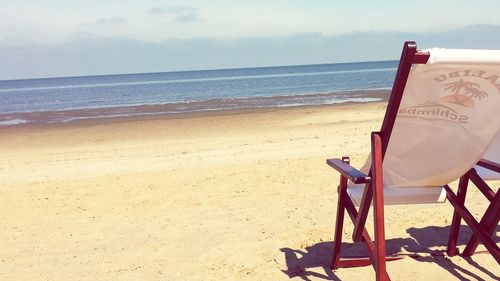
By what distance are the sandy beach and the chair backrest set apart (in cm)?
83

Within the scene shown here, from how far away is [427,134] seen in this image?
2.83 metres

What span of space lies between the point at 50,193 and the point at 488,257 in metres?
4.95

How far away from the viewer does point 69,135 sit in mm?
15367

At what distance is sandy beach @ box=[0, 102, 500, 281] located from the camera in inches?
144

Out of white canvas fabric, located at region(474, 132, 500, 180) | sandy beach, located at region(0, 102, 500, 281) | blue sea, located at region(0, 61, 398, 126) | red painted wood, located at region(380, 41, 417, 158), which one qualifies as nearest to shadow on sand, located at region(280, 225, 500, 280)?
sandy beach, located at region(0, 102, 500, 281)

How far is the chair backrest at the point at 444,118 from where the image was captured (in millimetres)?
2453

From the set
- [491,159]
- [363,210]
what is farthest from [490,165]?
[363,210]

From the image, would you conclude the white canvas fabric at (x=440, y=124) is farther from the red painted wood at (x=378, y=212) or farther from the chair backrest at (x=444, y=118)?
the red painted wood at (x=378, y=212)

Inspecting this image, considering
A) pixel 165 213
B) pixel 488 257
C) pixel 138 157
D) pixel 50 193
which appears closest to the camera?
pixel 488 257

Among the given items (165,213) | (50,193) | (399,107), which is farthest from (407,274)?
(50,193)

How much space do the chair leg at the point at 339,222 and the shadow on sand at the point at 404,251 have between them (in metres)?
0.09

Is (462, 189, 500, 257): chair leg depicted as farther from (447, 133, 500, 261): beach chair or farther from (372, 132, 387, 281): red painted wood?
(372, 132, 387, 281): red painted wood

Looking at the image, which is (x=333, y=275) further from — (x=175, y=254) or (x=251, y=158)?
(x=251, y=158)

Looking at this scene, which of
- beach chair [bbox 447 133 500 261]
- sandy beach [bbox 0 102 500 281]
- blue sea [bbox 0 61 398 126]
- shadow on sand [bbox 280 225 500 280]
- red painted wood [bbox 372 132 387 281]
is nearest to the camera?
red painted wood [bbox 372 132 387 281]
